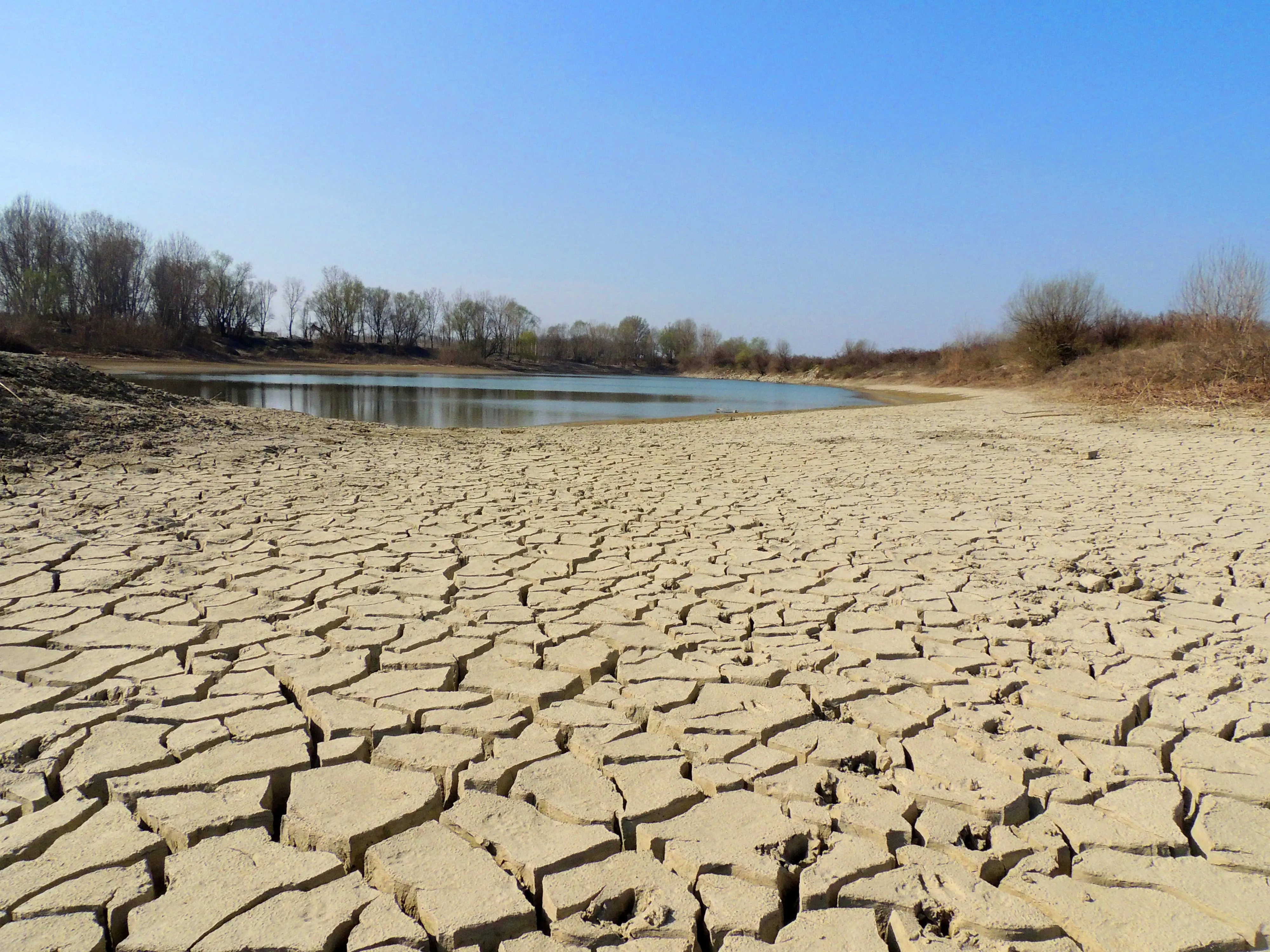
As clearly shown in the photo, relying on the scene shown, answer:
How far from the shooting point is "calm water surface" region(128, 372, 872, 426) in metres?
15.5

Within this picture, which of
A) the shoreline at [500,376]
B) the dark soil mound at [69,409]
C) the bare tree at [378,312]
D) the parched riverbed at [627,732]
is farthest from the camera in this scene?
the bare tree at [378,312]

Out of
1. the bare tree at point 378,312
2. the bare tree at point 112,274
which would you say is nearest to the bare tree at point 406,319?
the bare tree at point 378,312

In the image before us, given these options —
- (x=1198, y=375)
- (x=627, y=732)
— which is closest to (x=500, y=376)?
(x=1198, y=375)

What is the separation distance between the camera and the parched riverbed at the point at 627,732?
4.51 ft

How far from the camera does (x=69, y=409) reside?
7160mm

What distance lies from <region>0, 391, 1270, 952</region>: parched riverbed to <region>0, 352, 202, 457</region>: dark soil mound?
195cm

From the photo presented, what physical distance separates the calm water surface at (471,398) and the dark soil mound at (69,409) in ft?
11.9

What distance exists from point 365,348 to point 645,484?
2049 inches

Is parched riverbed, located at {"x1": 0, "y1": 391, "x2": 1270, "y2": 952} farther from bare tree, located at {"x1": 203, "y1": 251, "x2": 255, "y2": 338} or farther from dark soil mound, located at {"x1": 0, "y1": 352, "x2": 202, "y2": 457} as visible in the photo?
bare tree, located at {"x1": 203, "y1": 251, "x2": 255, "y2": 338}

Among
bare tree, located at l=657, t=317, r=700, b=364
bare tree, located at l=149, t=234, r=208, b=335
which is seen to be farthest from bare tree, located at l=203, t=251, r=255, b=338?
bare tree, located at l=657, t=317, r=700, b=364

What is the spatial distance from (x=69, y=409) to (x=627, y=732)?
7.62 metres

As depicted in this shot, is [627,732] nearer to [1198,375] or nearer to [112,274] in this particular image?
[1198,375]

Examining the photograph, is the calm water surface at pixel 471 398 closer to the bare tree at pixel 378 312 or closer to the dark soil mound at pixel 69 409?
the dark soil mound at pixel 69 409

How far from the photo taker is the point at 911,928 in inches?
52.1
